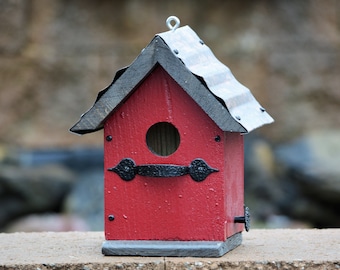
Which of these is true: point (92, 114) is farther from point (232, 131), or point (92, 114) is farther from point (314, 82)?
point (314, 82)

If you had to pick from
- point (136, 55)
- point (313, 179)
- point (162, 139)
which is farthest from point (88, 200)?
point (162, 139)

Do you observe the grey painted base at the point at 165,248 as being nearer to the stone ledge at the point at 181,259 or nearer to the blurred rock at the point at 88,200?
the stone ledge at the point at 181,259

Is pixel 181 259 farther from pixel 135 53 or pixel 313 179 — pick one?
pixel 135 53

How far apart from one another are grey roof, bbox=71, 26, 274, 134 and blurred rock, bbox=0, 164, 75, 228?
3.84m

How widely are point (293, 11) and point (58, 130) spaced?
187cm

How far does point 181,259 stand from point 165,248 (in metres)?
0.06

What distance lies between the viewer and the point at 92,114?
2.80m

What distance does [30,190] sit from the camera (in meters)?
6.59

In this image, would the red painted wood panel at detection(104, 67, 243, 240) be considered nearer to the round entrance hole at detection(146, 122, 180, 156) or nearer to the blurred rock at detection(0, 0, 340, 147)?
the round entrance hole at detection(146, 122, 180, 156)

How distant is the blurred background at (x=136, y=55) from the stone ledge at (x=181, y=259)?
353 centimetres

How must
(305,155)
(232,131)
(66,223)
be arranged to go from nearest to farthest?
(232,131) < (66,223) < (305,155)

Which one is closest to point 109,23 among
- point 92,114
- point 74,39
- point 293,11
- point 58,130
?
point 74,39

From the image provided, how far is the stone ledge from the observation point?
2.68m

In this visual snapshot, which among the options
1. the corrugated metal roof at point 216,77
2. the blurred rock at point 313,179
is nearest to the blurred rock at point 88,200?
the blurred rock at point 313,179
